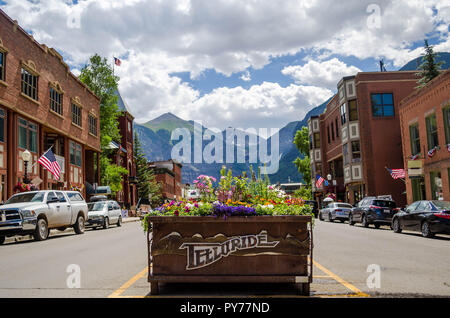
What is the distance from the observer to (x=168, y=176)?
10706 centimetres

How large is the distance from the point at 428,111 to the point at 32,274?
25309 mm

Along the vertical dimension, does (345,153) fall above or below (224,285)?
above

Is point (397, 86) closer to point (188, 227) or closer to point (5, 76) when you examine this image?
point (5, 76)

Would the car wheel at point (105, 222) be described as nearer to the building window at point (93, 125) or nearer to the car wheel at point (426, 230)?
the car wheel at point (426, 230)

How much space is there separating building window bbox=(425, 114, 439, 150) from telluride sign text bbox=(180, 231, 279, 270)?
2441 centimetres

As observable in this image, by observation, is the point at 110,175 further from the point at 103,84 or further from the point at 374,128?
the point at 374,128

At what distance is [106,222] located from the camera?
26.9m

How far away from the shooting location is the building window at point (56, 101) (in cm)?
3347

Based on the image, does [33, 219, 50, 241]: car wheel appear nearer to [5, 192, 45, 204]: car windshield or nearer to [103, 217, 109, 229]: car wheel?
[5, 192, 45, 204]: car windshield

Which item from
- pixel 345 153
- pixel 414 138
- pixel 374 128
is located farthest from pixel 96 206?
pixel 345 153

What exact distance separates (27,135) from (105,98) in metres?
20.5

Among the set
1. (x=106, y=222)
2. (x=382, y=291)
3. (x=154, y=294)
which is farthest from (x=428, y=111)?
(x=154, y=294)

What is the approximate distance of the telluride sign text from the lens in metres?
6.28

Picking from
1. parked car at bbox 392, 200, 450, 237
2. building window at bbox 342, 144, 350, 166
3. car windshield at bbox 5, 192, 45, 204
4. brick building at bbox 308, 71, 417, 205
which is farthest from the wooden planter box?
building window at bbox 342, 144, 350, 166
